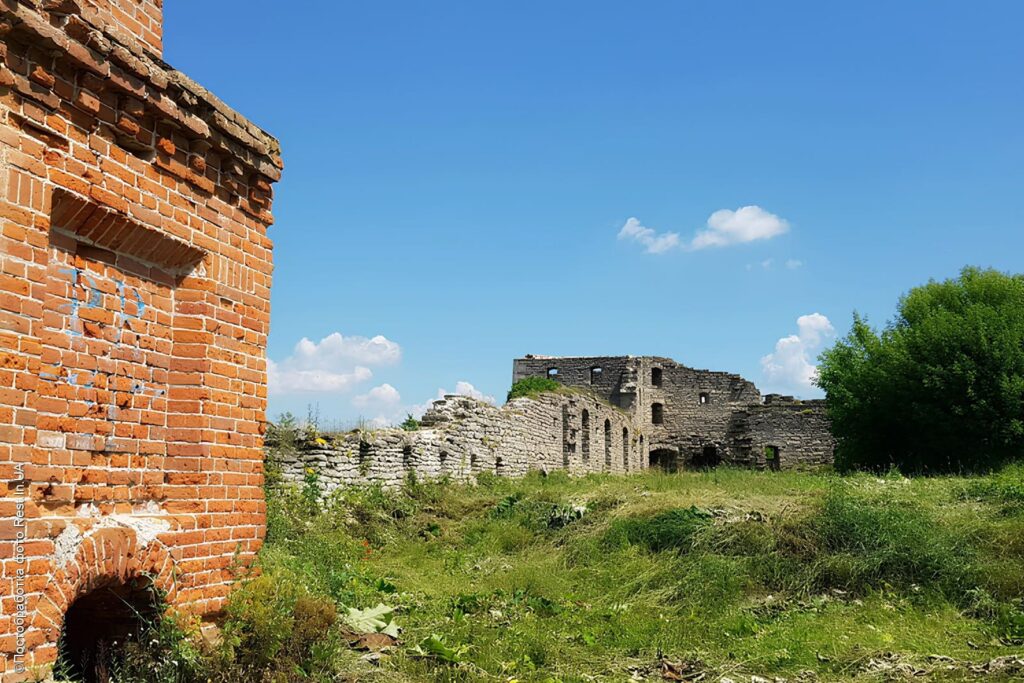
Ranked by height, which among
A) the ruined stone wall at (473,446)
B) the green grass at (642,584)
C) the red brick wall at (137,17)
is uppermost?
the red brick wall at (137,17)

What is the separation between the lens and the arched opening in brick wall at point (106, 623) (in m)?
4.73

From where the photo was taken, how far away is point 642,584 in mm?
9586

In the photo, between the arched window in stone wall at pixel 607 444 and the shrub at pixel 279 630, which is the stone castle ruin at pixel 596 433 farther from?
the shrub at pixel 279 630

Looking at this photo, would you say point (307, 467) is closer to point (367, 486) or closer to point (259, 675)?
A: point (367, 486)

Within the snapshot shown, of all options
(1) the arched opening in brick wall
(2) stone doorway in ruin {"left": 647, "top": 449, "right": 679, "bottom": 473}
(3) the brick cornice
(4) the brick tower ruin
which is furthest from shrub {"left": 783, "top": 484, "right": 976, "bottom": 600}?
(2) stone doorway in ruin {"left": 647, "top": 449, "right": 679, "bottom": 473}

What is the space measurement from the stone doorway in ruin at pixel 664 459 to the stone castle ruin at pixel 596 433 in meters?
0.05

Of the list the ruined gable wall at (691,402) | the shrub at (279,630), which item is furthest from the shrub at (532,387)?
the shrub at (279,630)

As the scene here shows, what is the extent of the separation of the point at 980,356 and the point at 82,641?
21408mm

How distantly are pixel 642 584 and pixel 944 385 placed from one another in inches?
587

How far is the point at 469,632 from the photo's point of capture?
24.3 feet

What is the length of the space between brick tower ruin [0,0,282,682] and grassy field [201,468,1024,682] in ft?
2.65

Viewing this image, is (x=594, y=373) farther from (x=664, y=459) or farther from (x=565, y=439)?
(x=565, y=439)

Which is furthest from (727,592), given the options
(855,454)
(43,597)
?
(855,454)

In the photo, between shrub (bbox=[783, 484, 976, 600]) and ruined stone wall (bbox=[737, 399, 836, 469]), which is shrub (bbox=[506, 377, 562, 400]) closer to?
ruined stone wall (bbox=[737, 399, 836, 469])
